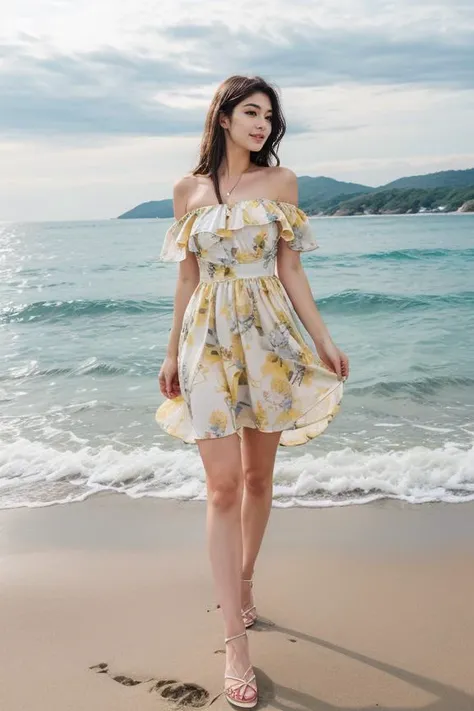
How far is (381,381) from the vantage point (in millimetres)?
7359

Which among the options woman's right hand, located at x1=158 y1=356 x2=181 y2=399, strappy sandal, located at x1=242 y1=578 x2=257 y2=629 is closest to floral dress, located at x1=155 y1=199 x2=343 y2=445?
woman's right hand, located at x1=158 y1=356 x2=181 y2=399

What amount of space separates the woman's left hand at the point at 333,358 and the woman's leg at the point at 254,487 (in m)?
0.32

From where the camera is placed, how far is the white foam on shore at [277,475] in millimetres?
4441

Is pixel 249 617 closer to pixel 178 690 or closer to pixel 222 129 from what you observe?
pixel 178 690

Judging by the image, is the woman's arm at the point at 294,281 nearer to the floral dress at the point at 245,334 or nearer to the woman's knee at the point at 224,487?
the floral dress at the point at 245,334

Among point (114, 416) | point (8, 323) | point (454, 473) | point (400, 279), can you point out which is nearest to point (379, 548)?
point (454, 473)

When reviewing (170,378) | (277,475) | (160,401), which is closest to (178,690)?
(170,378)

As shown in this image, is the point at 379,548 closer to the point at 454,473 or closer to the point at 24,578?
the point at 454,473

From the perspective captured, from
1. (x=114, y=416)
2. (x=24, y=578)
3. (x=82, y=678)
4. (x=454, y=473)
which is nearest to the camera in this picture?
(x=82, y=678)

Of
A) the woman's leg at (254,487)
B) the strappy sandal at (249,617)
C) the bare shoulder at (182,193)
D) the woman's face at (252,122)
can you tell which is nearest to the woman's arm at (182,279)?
the bare shoulder at (182,193)

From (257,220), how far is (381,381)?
16.0 ft

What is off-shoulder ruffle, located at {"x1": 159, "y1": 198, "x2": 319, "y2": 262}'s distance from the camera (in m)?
2.69

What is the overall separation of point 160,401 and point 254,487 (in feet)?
13.6

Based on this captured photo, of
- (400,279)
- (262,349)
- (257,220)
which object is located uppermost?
(257,220)
